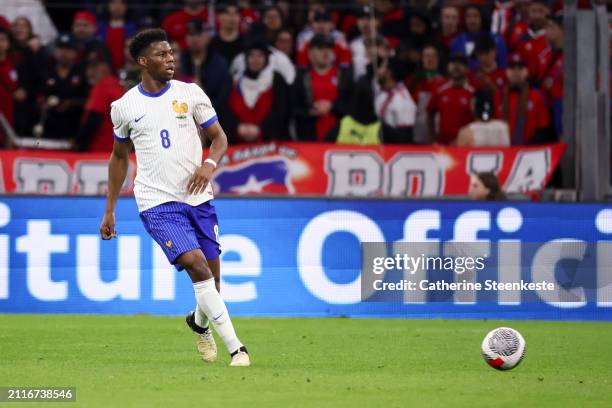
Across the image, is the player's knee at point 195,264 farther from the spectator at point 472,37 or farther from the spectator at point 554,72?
the spectator at point 472,37

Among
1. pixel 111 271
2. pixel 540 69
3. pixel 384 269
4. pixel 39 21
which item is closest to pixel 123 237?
pixel 111 271

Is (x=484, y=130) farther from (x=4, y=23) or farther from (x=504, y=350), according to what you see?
(x=504, y=350)

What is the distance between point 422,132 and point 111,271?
508 cm

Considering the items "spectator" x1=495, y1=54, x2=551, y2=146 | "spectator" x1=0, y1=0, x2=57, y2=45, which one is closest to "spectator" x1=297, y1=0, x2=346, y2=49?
"spectator" x1=495, y1=54, x2=551, y2=146

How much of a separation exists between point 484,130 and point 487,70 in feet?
3.76

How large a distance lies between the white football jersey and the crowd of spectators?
7.18 metres

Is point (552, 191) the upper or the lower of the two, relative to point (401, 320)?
upper

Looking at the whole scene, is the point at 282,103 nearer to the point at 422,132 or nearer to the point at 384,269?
the point at 422,132

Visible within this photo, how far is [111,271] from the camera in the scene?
47.8 ft

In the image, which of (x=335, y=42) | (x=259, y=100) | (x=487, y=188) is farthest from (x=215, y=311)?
(x=335, y=42)

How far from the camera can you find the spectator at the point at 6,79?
1758cm

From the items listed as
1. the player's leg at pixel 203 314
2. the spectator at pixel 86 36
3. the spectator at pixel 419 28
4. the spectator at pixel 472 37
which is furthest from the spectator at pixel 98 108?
the player's leg at pixel 203 314

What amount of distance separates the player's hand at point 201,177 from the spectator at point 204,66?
773 cm

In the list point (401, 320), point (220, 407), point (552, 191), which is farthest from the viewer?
point (552, 191)
